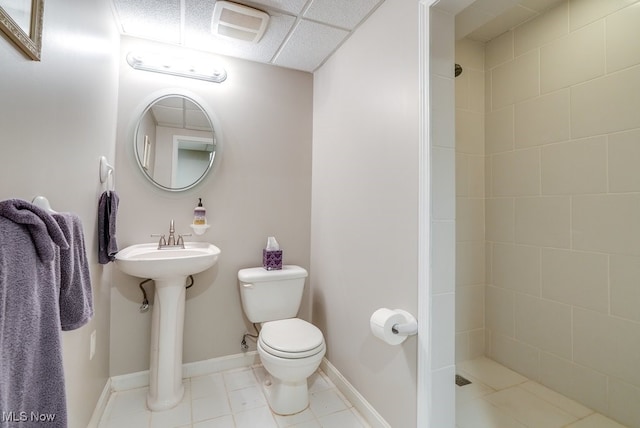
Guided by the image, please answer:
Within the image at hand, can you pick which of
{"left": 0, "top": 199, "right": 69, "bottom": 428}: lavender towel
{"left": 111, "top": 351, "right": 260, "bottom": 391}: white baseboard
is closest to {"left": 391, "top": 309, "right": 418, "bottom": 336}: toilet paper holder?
{"left": 0, "top": 199, "right": 69, "bottom": 428}: lavender towel

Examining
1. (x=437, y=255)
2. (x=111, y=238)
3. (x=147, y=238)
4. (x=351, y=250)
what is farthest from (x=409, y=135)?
(x=147, y=238)

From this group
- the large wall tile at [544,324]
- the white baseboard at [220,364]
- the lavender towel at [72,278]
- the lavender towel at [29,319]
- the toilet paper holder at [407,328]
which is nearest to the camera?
the lavender towel at [29,319]

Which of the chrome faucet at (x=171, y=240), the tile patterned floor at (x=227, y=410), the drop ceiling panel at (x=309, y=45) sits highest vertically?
the drop ceiling panel at (x=309, y=45)

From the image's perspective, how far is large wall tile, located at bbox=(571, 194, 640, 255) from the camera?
1.48 metres

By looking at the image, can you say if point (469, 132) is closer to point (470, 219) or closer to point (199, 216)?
point (470, 219)

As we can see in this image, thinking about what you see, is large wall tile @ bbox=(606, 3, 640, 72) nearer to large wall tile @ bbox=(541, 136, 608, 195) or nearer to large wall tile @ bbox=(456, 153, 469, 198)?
large wall tile @ bbox=(541, 136, 608, 195)

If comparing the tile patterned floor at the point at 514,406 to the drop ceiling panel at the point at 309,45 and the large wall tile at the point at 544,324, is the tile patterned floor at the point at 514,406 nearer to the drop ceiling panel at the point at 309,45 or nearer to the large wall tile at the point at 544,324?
the large wall tile at the point at 544,324

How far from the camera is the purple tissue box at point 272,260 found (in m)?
2.00

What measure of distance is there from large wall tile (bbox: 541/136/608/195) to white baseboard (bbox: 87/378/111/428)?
9.32 ft

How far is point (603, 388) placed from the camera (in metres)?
1.57

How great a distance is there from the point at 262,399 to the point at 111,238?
1.26 m

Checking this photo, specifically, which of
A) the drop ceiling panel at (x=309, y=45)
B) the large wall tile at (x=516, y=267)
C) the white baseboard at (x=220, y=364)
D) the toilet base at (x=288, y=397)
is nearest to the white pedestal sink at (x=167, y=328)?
the white baseboard at (x=220, y=364)

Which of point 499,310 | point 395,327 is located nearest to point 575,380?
point 499,310

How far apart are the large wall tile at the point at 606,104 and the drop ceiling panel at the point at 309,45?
4.70 ft
